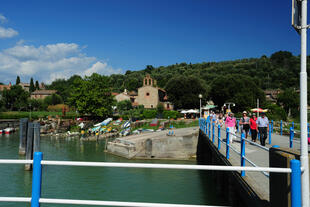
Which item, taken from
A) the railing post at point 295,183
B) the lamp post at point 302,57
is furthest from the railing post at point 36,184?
the lamp post at point 302,57

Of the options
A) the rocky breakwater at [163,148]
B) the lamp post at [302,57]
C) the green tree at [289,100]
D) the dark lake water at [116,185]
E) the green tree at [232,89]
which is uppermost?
the green tree at [232,89]

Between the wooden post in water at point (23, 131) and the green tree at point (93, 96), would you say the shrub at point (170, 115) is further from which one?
the wooden post in water at point (23, 131)

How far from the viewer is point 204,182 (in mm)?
16969

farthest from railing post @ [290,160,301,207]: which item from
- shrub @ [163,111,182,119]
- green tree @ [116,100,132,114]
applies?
green tree @ [116,100,132,114]

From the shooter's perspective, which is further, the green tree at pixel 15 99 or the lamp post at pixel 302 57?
the green tree at pixel 15 99

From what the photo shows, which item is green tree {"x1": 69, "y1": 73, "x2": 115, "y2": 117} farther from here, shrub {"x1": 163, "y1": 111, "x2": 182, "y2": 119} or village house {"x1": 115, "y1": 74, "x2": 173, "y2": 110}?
village house {"x1": 115, "y1": 74, "x2": 173, "y2": 110}

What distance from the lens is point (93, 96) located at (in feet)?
202

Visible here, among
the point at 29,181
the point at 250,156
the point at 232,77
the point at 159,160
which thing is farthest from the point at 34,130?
the point at 232,77

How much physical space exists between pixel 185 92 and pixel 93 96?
24.1 meters

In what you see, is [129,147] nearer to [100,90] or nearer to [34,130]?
[34,130]

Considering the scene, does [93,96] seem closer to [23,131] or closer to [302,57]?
[23,131]

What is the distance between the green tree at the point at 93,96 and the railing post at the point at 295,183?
59760mm

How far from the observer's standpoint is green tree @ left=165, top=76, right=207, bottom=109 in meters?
67.9

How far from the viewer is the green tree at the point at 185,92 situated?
6788 cm
